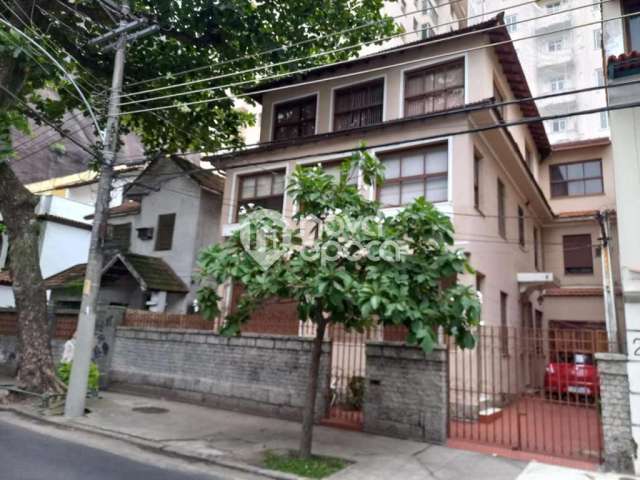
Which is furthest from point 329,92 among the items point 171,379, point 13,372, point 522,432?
point 13,372

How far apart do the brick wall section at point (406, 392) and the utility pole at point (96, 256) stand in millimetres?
5880

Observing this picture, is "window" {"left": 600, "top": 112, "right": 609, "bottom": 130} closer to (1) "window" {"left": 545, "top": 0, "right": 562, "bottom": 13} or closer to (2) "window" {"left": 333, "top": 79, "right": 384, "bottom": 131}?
(1) "window" {"left": 545, "top": 0, "right": 562, "bottom": 13}

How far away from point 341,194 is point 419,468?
173 inches

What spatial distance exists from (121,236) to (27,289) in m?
Answer: 8.45

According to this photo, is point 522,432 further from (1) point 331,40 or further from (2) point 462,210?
(1) point 331,40

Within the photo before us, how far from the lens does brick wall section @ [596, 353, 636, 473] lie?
23.6ft

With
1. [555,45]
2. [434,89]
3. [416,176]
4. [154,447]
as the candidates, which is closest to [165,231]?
[416,176]

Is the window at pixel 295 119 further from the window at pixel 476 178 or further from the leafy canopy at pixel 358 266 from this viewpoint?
the leafy canopy at pixel 358 266

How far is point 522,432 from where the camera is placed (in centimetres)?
946

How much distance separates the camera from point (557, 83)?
3506 cm

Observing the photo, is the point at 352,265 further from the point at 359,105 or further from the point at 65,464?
the point at 359,105

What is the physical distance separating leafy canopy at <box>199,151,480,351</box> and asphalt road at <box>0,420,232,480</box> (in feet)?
7.74

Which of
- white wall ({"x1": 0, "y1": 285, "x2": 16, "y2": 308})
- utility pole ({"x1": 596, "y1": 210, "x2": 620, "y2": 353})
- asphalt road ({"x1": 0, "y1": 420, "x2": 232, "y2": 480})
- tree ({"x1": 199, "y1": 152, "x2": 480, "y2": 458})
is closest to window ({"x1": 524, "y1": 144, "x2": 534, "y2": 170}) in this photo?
utility pole ({"x1": 596, "y1": 210, "x2": 620, "y2": 353})

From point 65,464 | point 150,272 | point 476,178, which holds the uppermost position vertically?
point 476,178
